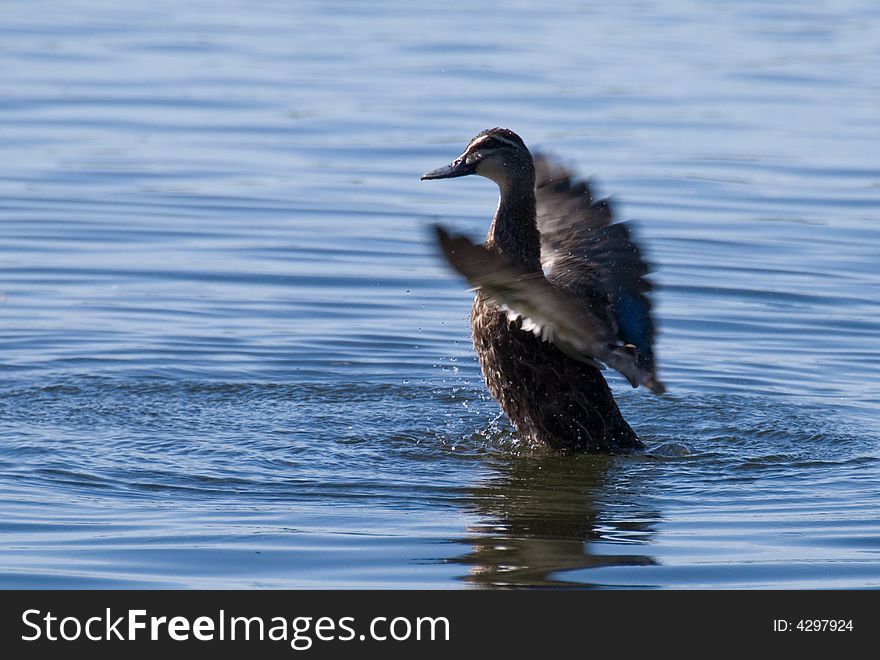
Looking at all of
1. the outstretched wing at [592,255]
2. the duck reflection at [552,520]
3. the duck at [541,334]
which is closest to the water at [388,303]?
the duck reflection at [552,520]

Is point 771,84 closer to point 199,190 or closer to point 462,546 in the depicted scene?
point 199,190

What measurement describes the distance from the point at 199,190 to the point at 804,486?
717 cm

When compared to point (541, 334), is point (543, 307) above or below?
above

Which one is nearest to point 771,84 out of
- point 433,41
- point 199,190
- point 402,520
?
point 433,41

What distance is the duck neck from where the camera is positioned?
8062 mm

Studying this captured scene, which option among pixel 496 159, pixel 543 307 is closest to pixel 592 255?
pixel 496 159

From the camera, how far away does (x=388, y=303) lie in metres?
11.1

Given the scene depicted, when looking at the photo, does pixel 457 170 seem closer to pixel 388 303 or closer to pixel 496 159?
pixel 496 159

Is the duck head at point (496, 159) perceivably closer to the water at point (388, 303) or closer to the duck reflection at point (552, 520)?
the water at point (388, 303)

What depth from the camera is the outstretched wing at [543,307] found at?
6184 millimetres

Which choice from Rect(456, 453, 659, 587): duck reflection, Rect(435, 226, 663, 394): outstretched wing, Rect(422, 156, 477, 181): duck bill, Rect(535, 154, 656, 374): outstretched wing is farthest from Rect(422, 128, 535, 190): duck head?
Rect(456, 453, 659, 587): duck reflection

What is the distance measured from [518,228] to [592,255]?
1.52 feet

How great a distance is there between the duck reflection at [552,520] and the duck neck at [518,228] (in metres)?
0.94

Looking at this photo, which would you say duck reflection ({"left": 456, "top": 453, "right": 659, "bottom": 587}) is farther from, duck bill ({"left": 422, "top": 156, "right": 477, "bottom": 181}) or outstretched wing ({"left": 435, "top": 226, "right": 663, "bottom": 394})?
duck bill ({"left": 422, "top": 156, "right": 477, "bottom": 181})
